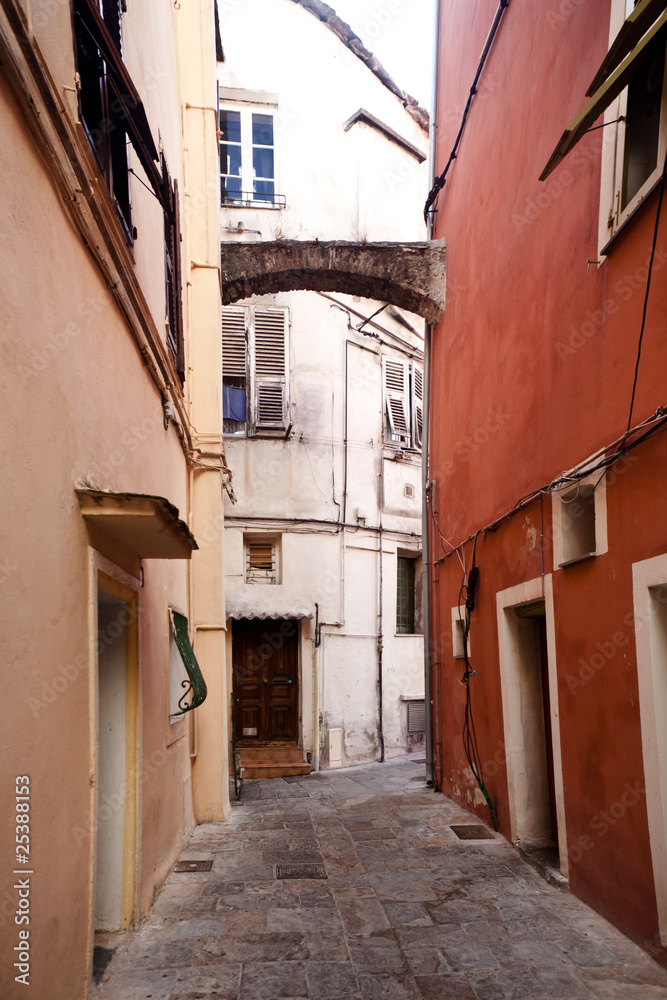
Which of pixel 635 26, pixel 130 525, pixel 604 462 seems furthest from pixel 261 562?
pixel 635 26

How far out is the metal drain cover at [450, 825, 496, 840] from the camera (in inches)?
265

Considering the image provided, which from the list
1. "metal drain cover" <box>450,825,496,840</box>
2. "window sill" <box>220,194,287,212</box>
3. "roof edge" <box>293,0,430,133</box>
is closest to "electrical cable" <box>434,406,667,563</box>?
"metal drain cover" <box>450,825,496,840</box>

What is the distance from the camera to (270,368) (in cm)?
1318

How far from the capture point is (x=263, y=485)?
13.0 m

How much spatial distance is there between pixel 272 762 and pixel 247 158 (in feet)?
35.2

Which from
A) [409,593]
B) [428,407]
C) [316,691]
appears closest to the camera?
[428,407]

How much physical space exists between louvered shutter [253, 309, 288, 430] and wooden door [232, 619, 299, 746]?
3.66m

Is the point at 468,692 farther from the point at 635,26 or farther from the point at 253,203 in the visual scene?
the point at 253,203

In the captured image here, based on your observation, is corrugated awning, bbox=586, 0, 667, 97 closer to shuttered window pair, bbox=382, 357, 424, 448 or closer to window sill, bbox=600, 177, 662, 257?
window sill, bbox=600, 177, 662, 257

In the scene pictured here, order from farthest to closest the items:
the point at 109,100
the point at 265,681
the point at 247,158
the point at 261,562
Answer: the point at 247,158, the point at 261,562, the point at 265,681, the point at 109,100

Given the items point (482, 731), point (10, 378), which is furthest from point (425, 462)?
point (10, 378)

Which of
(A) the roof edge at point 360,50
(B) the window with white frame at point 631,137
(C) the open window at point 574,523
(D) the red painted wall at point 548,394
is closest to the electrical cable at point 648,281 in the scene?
(D) the red painted wall at point 548,394

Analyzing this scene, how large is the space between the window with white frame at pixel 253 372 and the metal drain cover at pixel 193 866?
26.5 feet

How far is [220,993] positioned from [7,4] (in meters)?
4.38
